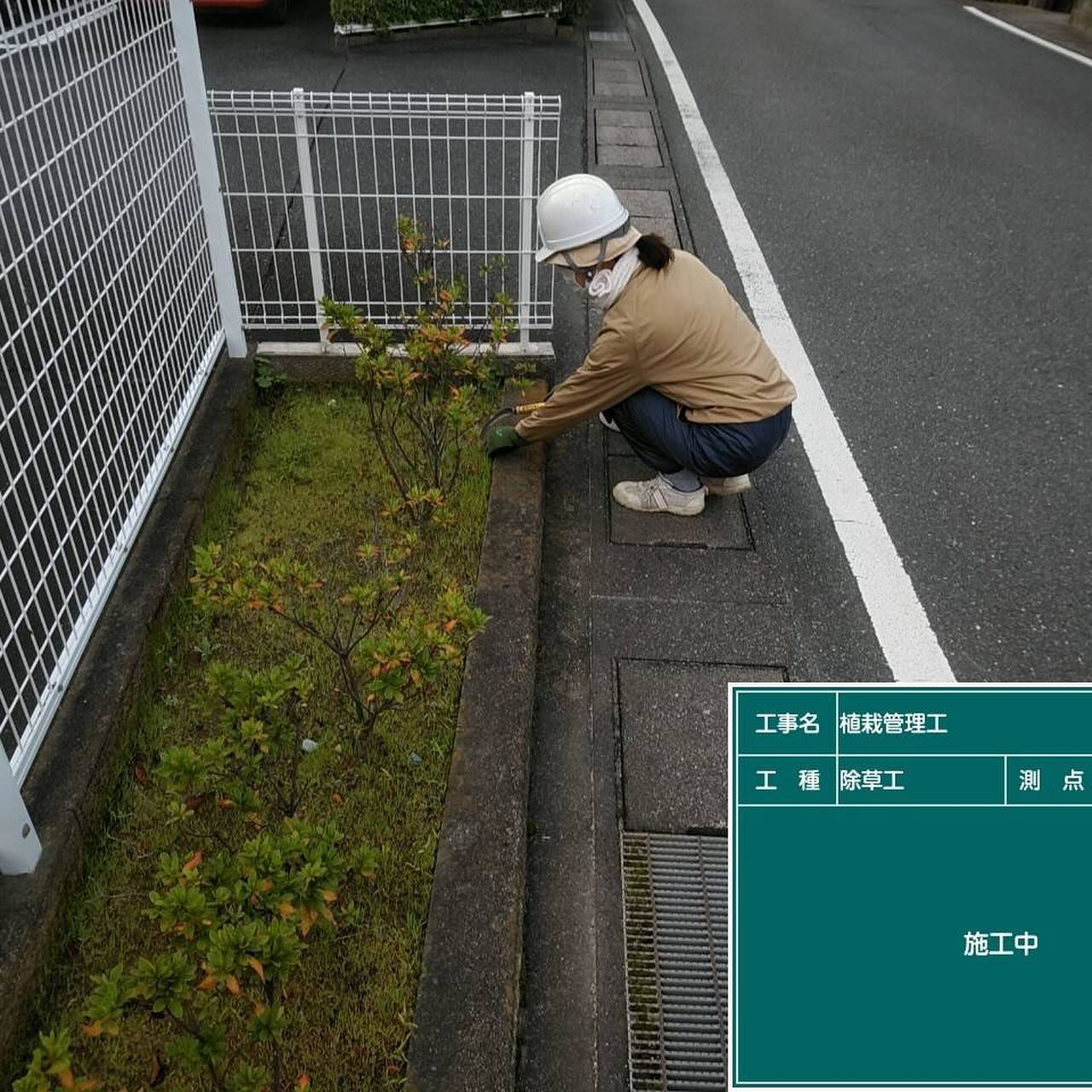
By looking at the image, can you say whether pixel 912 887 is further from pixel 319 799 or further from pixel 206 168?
pixel 206 168

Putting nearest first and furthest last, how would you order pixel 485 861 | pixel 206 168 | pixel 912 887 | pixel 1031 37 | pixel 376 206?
pixel 912 887
pixel 485 861
pixel 206 168
pixel 376 206
pixel 1031 37

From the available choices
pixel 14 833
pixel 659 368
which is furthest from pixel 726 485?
pixel 14 833

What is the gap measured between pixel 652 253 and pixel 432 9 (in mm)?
10218

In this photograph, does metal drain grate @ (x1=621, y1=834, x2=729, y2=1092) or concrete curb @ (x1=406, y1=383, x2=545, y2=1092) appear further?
metal drain grate @ (x1=621, y1=834, x2=729, y2=1092)

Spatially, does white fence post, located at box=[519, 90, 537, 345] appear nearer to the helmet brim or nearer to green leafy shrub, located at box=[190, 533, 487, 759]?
the helmet brim

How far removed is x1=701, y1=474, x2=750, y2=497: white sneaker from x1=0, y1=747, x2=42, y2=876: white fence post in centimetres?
266

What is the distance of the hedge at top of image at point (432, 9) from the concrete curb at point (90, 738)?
9.37m

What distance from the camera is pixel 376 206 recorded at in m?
5.37

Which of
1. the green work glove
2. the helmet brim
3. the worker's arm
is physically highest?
the helmet brim

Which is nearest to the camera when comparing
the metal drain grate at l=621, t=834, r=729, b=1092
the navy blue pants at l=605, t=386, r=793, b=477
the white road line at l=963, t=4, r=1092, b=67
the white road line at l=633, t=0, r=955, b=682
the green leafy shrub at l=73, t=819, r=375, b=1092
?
the green leafy shrub at l=73, t=819, r=375, b=1092

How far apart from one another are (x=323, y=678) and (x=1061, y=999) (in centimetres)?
218

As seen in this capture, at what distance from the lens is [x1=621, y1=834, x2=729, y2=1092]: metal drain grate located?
2.35 meters

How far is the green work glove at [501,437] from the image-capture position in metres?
3.98

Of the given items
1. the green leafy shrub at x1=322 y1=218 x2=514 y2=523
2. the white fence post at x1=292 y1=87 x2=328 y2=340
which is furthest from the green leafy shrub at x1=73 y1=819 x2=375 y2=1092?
the white fence post at x1=292 y1=87 x2=328 y2=340
